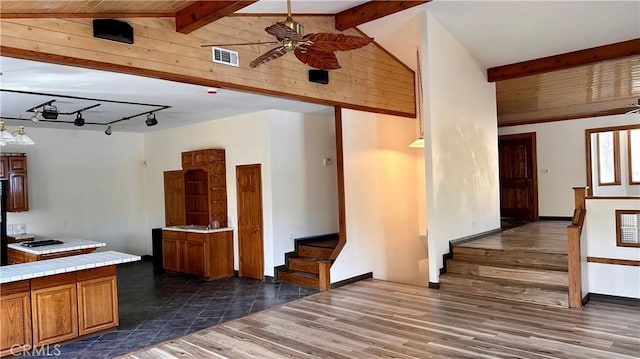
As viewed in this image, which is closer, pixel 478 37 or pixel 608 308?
pixel 608 308

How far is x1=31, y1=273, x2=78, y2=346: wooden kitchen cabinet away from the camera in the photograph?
4098 millimetres

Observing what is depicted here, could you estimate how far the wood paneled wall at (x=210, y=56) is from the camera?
3473 millimetres

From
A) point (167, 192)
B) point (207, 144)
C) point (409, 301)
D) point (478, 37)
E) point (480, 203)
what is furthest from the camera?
point (167, 192)

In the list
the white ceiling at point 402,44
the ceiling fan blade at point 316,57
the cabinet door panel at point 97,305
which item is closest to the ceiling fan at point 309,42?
the ceiling fan blade at point 316,57

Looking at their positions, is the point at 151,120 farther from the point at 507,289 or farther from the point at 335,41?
the point at 507,289

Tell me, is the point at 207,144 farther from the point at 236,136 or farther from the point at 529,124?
the point at 529,124

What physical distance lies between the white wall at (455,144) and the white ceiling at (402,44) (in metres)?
0.37

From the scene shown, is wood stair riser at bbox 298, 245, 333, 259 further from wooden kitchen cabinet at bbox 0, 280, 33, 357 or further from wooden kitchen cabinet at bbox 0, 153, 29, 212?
wooden kitchen cabinet at bbox 0, 153, 29, 212

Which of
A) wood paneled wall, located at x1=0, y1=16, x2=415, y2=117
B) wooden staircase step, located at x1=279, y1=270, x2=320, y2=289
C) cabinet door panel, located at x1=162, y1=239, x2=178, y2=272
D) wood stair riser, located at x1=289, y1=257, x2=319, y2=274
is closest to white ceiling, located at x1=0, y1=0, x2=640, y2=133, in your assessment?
wood paneled wall, located at x1=0, y1=16, x2=415, y2=117

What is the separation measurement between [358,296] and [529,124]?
7.07m

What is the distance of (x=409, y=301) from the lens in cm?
544

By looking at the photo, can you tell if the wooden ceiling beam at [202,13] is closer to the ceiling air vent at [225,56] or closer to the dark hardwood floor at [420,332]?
the ceiling air vent at [225,56]

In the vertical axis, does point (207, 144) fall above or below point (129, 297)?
above

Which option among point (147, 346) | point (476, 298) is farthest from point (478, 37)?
point (147, 346)
